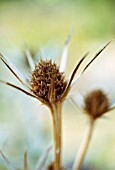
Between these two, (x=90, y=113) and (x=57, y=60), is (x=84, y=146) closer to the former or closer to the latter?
(x=90, y=113)

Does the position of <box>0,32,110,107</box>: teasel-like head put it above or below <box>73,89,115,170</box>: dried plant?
above

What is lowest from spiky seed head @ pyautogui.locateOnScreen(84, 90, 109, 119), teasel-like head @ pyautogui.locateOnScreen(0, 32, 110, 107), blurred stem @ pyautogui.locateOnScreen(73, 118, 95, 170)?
blurred stem @ pyautogui.locateOnScreen(73, 118, 95, 170)

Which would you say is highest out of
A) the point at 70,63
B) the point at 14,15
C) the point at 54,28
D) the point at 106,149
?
the point at 14,15

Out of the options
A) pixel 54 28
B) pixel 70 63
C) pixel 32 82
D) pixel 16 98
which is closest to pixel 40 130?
pixel 16 98

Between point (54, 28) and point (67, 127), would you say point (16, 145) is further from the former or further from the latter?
point (54, 28)

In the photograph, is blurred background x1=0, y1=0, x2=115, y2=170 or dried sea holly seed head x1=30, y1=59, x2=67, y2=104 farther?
blurred background x1=0, y1=0, x2=115, y2=170
